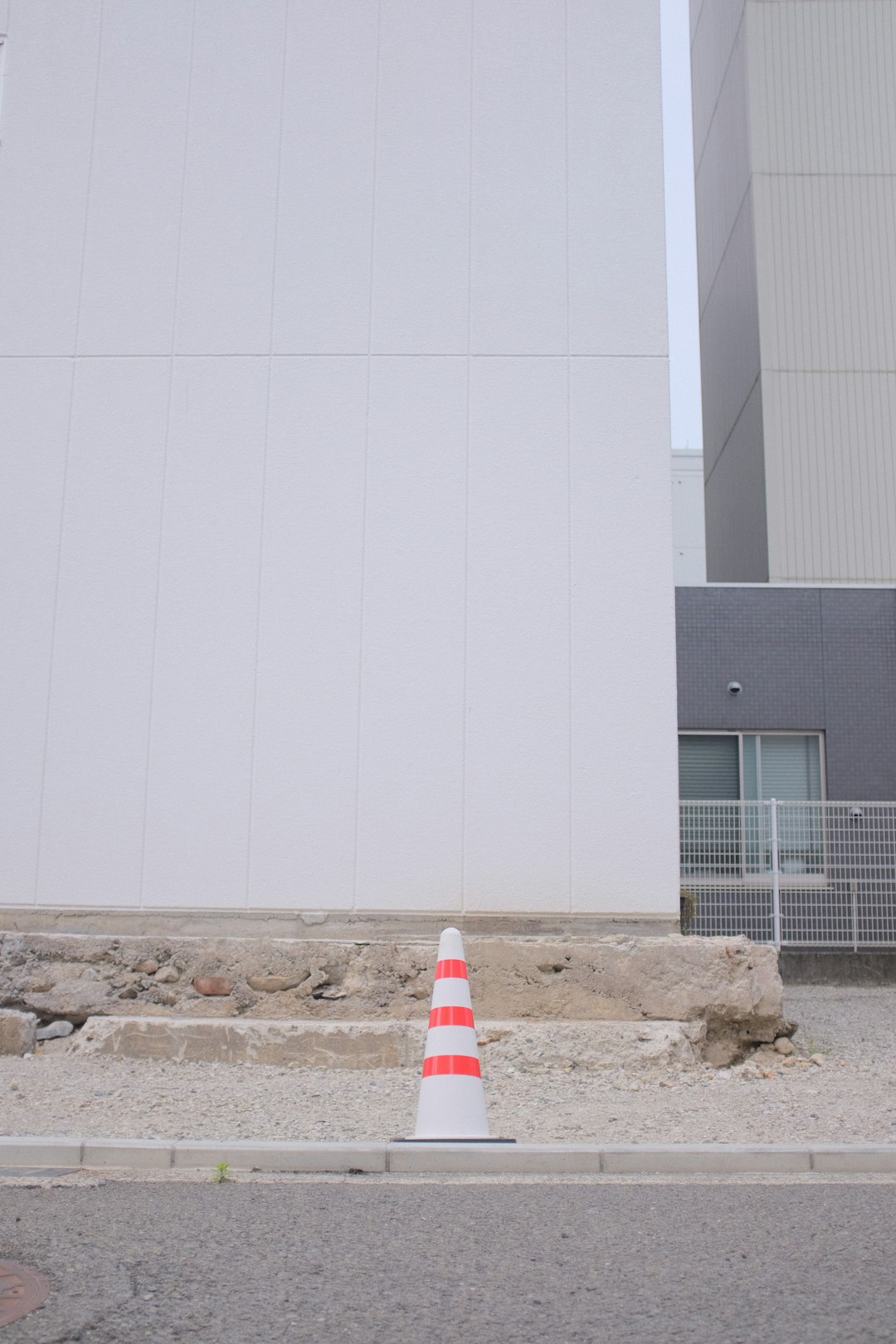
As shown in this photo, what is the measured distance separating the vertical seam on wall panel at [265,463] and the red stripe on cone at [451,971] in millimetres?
2225

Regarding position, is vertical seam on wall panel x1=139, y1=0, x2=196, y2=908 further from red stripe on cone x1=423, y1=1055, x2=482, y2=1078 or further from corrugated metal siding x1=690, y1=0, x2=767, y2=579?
corrugated metal siding x1=690, y1=0, x2=767, y2=579

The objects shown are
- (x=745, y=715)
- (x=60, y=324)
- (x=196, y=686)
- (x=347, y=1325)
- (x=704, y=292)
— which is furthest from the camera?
(x=704, y=292)

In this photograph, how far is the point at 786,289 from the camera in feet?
55.2

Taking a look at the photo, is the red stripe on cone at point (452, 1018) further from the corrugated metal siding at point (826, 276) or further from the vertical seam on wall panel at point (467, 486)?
the corrugated metal siding at point (826, 276)

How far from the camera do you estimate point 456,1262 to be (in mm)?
3648

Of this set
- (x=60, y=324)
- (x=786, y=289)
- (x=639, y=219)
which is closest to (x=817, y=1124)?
(x=639, y=219)

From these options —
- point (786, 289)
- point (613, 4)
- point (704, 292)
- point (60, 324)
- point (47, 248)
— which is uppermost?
point (704, 292)

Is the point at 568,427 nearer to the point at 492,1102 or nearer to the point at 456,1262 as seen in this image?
the point at 492,1102

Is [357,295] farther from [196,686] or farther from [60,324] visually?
[196,686]

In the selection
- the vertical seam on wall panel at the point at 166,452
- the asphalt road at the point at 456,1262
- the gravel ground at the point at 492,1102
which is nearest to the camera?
the asphalt road at the point at 456,1262

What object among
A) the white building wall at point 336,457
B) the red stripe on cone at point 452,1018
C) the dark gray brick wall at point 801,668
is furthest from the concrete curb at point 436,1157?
the dark gray brick wall at point 801,668

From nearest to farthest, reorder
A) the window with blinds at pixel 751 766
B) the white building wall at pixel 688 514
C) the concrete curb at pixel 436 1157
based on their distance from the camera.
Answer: the concrete curb at pixel 436 1157 → the window with blinds at pixel 751 766 → the white building wall at pixel 688 514

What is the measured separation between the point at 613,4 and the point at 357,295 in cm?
280

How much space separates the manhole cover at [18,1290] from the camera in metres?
3.18
